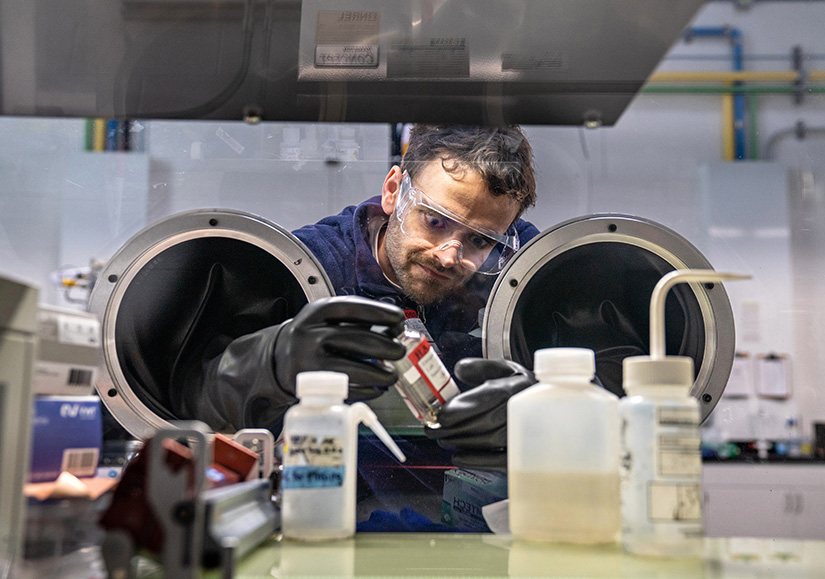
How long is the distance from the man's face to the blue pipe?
0.71m

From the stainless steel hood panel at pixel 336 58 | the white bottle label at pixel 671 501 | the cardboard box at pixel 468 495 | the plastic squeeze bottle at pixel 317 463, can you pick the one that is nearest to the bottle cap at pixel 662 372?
the white bottle label at pixel 671 501

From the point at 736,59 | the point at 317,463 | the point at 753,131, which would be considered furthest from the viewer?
the point at 736,59

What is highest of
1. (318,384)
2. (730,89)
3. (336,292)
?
(730,89)

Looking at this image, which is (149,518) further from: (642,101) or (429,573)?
(642,101)

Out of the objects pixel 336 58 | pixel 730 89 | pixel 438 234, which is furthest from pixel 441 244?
pixel 730 89

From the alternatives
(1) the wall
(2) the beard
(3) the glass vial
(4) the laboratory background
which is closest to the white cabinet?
(4) the laboratory background

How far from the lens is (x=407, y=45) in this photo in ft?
5.46

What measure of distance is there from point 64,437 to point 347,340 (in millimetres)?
472

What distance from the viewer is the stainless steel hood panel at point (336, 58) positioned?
1599 mm

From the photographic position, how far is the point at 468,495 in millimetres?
1678

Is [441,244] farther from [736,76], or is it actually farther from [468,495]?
[736,76]

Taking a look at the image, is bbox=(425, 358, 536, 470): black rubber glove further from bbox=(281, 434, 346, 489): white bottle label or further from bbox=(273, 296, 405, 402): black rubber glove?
bbox=(281, 434, 346, 489): white bottle label

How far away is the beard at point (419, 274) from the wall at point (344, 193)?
0.56 feet

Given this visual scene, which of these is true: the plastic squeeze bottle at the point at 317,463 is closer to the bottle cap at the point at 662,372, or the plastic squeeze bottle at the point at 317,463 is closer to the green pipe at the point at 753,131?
the bottle cap at the point at 662,372
